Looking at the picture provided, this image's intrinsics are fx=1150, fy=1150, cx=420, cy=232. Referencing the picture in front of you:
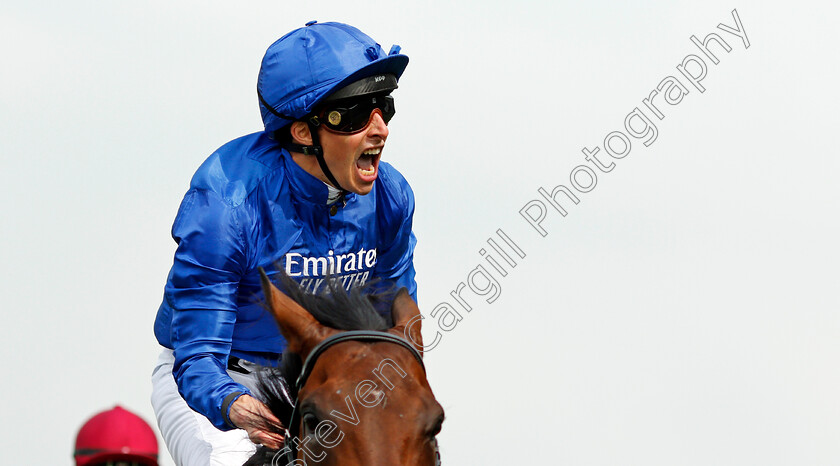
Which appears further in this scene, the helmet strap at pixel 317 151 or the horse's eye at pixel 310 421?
the helmet strap at pixel 317 151

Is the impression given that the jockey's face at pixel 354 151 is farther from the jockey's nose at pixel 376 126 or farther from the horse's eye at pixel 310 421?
the horse's eye at pixel 310 421

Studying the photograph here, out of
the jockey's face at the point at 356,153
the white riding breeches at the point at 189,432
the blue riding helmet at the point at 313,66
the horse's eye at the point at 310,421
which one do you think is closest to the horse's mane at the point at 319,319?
the horse's eye at the point at 310,421

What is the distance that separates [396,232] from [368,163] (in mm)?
637

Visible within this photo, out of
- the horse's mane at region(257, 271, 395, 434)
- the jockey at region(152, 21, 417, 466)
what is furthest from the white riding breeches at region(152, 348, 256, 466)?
the horse's mane at region(257, 271, 395, 434)

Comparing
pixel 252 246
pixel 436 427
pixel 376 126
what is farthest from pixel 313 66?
pixel 436 427

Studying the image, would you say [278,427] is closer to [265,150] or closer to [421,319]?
[421,319]

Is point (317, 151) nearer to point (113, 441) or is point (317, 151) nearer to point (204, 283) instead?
point (204, 283)

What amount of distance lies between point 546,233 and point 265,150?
1.62 meters

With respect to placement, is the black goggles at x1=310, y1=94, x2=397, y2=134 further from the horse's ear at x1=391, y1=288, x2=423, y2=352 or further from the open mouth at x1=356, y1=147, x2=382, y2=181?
the horse's ear at x1=391, y1=288, x2=423, y2=352

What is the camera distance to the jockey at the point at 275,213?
5.21m

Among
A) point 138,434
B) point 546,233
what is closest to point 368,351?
point 138,434

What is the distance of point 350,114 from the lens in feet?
17.6

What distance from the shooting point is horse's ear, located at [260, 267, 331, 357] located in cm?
429

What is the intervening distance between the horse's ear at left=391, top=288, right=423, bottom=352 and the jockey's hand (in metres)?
0.61
